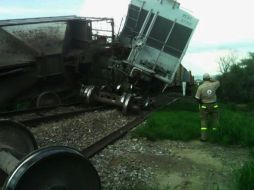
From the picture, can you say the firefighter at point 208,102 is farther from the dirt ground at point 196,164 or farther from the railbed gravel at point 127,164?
the railbed gravel at point 127,164

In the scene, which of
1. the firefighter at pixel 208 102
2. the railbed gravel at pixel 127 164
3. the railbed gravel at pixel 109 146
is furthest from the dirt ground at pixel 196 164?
the firefighter at pixel 208 102

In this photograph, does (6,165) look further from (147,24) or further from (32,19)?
(147,24)

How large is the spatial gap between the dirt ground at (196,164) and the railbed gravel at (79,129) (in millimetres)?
1514

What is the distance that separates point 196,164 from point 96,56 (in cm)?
967

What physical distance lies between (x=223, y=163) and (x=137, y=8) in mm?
10085

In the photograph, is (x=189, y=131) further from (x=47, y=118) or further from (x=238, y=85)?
(x=238, y=85)

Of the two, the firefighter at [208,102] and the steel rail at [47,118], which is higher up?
the firefighter at [208,102]

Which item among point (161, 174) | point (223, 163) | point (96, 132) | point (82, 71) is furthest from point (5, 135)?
point (82, 71)

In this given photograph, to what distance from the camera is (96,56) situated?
17.3m

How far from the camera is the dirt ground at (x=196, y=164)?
7064 millimetres

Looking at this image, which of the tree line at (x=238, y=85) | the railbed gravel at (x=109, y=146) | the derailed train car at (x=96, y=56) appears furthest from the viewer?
the tree line at (x=238, y=85)

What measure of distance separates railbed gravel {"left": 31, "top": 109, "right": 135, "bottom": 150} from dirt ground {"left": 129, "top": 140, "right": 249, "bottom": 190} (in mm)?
1514

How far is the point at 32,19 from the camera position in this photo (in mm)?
15586

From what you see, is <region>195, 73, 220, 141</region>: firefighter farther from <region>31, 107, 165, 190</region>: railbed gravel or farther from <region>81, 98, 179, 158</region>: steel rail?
<region>31, 107, 165, 190</region>: railbed gravel
